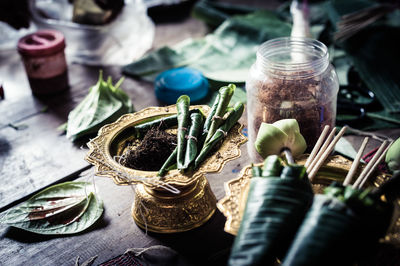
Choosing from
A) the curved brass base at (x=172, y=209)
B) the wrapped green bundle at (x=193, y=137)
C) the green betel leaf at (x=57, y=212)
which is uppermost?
the wrapped green bundle at (x=193, y=137)

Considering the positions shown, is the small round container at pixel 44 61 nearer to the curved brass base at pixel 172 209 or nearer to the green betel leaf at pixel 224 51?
the green betel leaf at pixel 224 51

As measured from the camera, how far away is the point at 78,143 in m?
1.01

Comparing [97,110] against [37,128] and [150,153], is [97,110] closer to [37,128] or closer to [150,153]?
[37,128]

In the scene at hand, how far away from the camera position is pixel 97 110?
3.42ft

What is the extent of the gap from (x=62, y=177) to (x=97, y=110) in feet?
0.69

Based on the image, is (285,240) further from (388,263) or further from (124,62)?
(124,62)

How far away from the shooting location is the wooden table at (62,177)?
2.32 feet

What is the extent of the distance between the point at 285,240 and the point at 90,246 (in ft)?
1.19

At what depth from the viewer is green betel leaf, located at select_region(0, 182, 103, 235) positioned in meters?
0.75

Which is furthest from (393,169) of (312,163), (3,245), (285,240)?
(3,245)

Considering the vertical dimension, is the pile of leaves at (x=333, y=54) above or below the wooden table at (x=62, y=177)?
above

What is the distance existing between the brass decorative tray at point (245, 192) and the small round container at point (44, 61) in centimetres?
79

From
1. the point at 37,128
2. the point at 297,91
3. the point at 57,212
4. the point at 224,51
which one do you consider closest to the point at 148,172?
the point at 57,212

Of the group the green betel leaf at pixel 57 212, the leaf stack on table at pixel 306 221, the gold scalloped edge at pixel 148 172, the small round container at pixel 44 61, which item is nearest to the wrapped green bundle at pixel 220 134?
the gold scalloped edge at pixel 148 172
